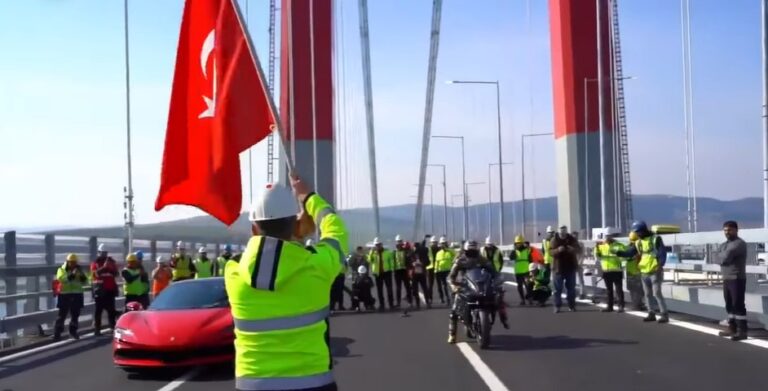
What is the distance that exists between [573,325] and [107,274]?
813 cm

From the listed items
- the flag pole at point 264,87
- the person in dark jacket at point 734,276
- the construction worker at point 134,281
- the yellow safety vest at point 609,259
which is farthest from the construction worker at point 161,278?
the flag pole at point 264,87

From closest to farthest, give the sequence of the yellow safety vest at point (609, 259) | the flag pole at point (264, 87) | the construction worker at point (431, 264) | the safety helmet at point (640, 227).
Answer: the flag pole at point (264, 87) < the safety helmet at point (640, 227) < the yellow safety vest at point (609, 259) < the construction worker at point (431, 264)

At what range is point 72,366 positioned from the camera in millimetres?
13258

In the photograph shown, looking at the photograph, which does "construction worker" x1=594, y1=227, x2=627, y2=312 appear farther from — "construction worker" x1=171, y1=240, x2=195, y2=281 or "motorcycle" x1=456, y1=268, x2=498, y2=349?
"construction worker" x1=171, y1=240, x2=195, y2=281

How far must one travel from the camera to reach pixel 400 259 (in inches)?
917

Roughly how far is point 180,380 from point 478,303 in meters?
4.34

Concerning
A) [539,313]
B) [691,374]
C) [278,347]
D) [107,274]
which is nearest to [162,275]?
[107,274]

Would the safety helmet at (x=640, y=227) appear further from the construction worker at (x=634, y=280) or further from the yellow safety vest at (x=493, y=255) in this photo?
the yellow safety vest at (x=493, y=255)

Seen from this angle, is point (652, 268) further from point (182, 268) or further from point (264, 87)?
point (264, 87)

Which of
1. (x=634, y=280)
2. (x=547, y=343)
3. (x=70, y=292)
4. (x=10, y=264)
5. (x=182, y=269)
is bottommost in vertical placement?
(x=547, y=343)

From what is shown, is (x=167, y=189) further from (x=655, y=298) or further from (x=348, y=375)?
(x=655, y=298)

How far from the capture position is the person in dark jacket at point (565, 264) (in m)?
19.8

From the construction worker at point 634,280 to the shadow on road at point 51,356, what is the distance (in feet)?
29.4

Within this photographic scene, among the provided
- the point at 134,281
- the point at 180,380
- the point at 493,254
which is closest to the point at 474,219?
the point at 493,254
